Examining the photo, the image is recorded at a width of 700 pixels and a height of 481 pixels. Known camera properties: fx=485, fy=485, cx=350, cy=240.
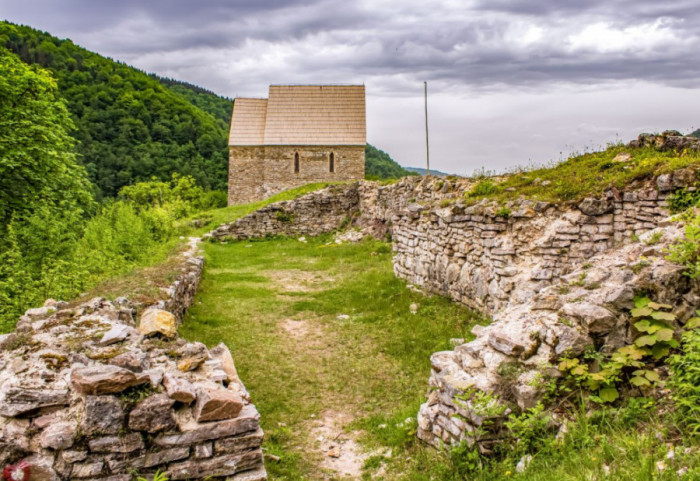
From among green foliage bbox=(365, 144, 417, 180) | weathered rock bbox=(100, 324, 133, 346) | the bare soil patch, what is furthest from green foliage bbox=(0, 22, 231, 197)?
the bare soil patch

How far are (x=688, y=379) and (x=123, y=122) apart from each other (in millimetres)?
63447

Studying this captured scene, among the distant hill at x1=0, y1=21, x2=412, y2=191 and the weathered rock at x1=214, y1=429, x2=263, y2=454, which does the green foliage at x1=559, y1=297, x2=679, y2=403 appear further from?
the distant hill at x1=0, y1=21, x2=412, y2=191

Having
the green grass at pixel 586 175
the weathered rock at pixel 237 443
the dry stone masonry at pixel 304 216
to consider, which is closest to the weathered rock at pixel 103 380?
the weathered rock at pixel 237 443

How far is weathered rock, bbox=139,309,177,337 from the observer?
17.7 feet

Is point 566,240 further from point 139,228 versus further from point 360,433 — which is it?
point 139,228

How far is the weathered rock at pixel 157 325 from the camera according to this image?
5.38m

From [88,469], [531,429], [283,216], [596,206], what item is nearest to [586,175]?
[596,206]

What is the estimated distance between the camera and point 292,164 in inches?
1324

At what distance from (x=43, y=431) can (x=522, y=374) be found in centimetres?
384

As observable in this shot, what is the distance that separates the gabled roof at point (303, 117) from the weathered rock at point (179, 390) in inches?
1198

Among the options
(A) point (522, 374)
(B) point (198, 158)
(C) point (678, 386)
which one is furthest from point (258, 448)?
(B) point (198, 158)

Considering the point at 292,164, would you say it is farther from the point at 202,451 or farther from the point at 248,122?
the point at 202,451

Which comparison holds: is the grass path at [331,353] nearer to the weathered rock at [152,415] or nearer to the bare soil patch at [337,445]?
the bare soil patch at [337,445]

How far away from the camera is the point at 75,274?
8.68 metres
